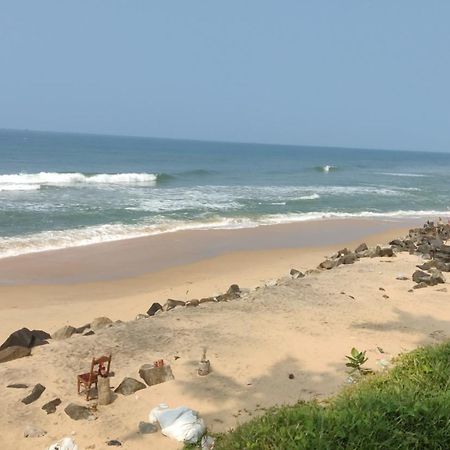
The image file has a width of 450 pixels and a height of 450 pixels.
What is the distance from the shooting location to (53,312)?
10.1 m

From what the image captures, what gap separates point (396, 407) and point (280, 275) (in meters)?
9.20

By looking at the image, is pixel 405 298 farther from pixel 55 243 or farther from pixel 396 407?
pixel 55 243

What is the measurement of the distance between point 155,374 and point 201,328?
72.3 inches

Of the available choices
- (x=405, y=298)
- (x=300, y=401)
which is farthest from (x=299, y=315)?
(x=300, y=401)

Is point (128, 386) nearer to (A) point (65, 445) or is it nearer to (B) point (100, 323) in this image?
(A) point (65, 445)

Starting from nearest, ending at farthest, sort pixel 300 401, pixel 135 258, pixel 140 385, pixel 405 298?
pixel 300 401, pixel 140 385, pixel 405 298, pixel 135 258

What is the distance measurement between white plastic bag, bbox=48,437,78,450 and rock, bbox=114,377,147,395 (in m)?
1.06

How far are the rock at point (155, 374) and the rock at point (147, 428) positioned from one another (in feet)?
3.01

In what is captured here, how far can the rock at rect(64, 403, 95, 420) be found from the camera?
18.1 feet

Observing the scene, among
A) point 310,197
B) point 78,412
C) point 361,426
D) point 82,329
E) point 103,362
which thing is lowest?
point 310,197

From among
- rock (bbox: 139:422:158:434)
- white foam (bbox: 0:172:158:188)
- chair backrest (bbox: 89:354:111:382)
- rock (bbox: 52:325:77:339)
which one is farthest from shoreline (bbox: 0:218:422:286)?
white foam (bbox: 0:172:158:188)

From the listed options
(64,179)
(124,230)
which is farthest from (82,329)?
(64,179)

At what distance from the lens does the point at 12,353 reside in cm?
709

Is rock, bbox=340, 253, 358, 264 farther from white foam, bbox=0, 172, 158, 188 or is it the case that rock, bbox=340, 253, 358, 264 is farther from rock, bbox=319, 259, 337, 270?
white foam, bbox=0, 172, 158, 188
